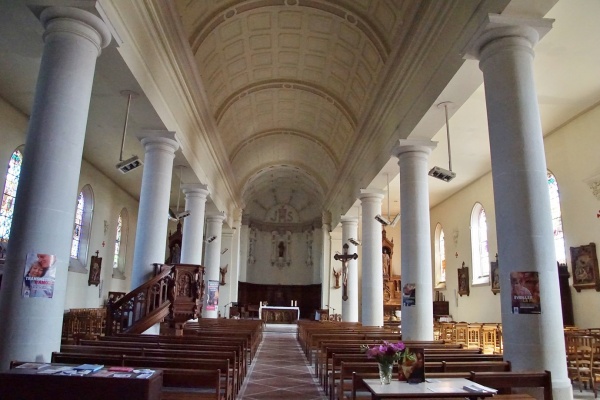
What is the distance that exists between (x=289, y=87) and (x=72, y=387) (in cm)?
1291

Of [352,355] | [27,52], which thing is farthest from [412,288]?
[27,52]

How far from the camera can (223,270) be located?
70.3 ft

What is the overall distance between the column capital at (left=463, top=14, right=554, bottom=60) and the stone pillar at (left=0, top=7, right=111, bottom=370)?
16.1 ft

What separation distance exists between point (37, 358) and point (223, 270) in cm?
1686

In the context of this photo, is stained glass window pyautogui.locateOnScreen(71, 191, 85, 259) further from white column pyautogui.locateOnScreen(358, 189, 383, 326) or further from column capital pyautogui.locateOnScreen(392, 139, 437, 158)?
column capital pyautogui.locateOnScreen(392, 139, 437, 158)

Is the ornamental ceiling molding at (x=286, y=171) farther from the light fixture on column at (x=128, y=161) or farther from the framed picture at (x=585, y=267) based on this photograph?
the light fixture on column at (x=128, y=161)

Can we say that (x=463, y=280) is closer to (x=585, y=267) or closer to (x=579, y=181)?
(x=585, y=267)

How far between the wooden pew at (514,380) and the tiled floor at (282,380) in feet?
8.90

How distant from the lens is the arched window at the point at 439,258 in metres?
22.1

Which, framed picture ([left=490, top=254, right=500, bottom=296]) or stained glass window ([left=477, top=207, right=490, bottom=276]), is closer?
framed picture ([left=490, top=254, right=500, bottom=296])

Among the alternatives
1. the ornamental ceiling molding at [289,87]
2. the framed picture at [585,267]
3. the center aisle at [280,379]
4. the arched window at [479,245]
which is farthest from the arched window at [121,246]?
the framed picture at [585,267]

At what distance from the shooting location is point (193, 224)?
13031 millimetres

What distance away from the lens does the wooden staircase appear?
8023mm

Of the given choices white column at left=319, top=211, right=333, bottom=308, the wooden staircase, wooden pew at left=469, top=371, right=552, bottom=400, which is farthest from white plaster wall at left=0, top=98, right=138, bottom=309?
wooden pew at left=469, top=371, right=552, bottom=400
